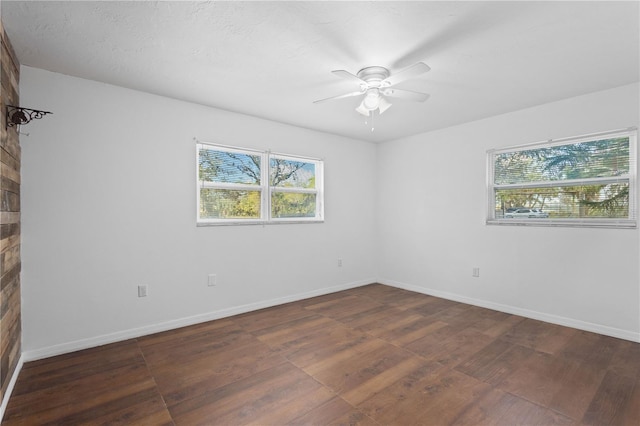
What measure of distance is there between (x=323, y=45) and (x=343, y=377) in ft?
Answer: 7.92

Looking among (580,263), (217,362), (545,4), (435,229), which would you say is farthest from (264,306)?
(545,4)

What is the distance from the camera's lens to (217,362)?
2.58 m

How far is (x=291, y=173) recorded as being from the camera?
444 cm

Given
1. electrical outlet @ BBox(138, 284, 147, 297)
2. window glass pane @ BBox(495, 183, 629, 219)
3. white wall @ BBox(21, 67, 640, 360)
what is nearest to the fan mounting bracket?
white wall @ BBox(21, 67, 640, 360)

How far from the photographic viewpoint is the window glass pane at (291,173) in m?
4.23

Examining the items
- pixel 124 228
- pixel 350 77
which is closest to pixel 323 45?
pixel 350 77

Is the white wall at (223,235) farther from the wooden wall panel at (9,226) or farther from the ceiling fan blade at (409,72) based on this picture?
the ceiling fan blade at (409,72)

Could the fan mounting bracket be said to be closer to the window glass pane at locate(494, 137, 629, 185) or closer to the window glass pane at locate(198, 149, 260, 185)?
the window glass pane at locate(198, 149, 260, 185)

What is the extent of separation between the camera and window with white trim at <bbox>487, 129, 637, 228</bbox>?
3.12 meters

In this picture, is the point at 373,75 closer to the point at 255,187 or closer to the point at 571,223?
the point at 255,187

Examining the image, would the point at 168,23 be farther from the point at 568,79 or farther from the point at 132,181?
the point at 568,79

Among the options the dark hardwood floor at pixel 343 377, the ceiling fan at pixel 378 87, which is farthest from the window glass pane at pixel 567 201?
the ceiling fan at pixel 378 87

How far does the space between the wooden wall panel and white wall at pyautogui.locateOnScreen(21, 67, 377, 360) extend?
0.58 feet

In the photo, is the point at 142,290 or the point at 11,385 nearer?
the point at 11,385
